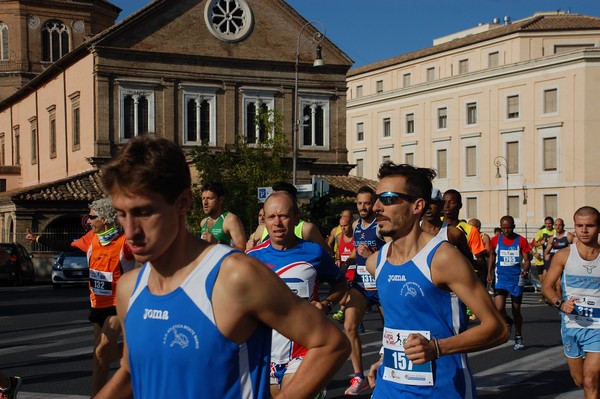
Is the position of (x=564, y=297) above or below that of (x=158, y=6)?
below

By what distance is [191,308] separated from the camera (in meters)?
3.03

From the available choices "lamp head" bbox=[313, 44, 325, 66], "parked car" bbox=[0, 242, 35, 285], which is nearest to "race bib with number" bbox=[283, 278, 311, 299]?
"parked car" bbox=[0, 242, 35, 285]

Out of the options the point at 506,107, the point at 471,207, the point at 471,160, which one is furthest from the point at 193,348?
the point at 471,207

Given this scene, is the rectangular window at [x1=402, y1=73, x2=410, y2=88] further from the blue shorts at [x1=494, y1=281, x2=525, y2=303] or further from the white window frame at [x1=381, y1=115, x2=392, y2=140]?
the blue shorts at [x1=494, y1=281, x2=525, y2=303]

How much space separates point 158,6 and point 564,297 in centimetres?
3867

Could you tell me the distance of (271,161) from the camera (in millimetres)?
39438

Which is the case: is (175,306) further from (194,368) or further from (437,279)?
(437,279)

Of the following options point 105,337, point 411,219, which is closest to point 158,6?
point 105,337

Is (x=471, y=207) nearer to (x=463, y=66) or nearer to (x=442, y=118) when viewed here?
(x=442, y=118)

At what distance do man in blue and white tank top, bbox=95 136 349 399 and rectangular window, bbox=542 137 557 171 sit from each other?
199 feet

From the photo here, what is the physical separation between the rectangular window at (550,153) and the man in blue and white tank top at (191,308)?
60.7 m

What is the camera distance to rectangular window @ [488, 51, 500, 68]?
222ft

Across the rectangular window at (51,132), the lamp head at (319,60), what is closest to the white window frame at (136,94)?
the rectangular window at (51,132)

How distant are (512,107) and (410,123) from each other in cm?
941
